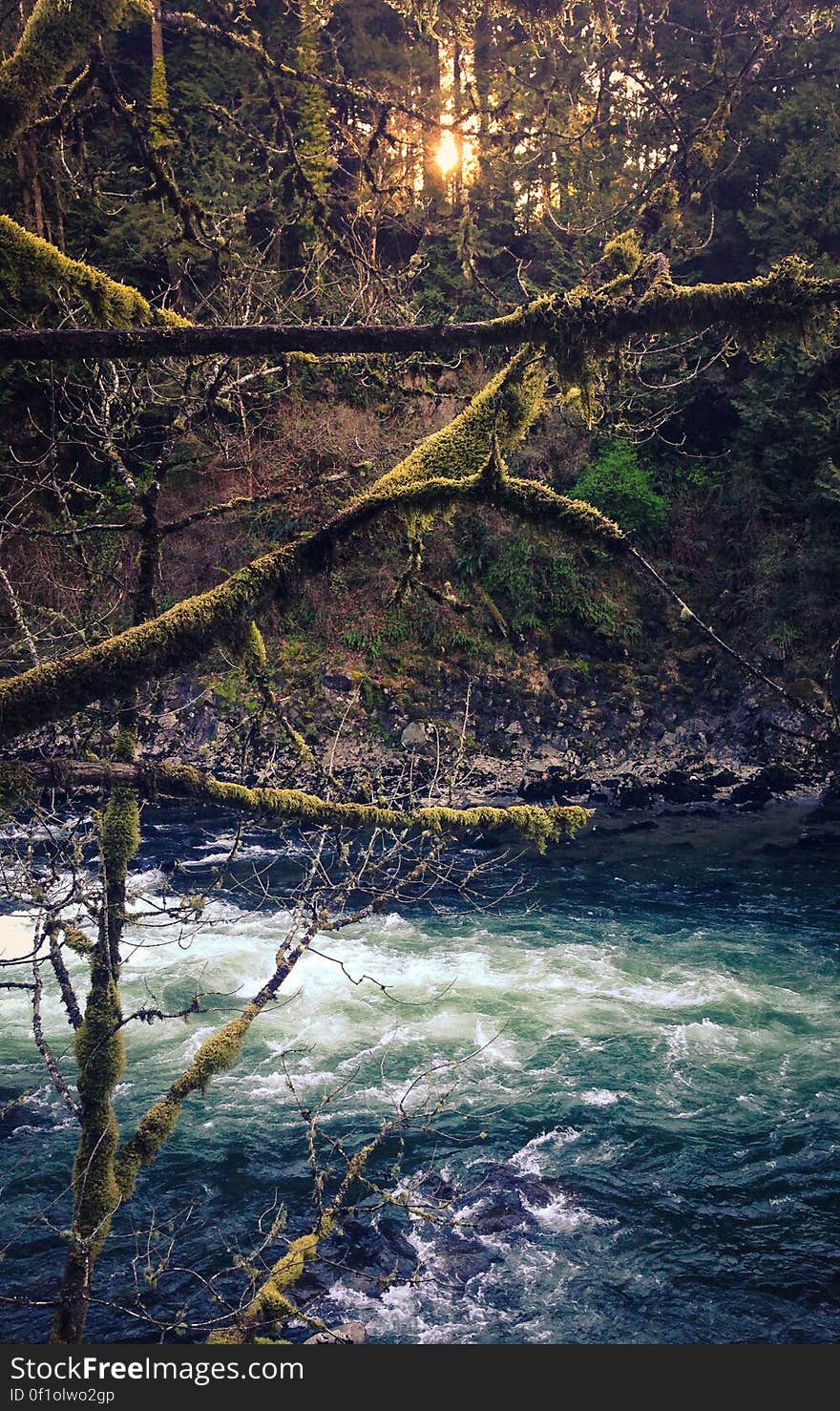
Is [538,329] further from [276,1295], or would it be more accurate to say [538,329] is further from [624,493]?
[624,493]

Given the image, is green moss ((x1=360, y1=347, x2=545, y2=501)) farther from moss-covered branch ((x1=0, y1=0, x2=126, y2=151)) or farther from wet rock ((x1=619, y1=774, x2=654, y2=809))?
wet rock ((x1=619, y1=774, x2=654, y2=809))

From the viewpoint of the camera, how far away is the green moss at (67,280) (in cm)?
325

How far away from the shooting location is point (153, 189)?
8617mm

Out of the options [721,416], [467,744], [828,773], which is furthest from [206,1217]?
[721,416]

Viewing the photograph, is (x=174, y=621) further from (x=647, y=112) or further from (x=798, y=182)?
(x=647, y=112)

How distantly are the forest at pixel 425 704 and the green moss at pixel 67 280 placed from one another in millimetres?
20

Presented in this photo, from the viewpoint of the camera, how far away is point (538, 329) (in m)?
3.14

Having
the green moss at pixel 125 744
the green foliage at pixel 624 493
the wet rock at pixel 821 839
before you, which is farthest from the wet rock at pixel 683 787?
the green moss at pixel 125 744

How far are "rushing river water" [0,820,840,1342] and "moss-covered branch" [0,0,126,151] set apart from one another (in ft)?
13.2

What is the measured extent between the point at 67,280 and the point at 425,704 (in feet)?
49.7

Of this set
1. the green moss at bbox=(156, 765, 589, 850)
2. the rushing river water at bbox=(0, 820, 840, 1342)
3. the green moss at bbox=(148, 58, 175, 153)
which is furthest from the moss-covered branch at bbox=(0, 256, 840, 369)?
the green moss at bbox=(148, 58, 175, 153)

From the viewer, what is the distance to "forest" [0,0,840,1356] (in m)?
3.73

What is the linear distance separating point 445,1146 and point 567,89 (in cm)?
2340

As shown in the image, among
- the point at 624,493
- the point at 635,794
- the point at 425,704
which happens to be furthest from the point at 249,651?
the point at 624,493
